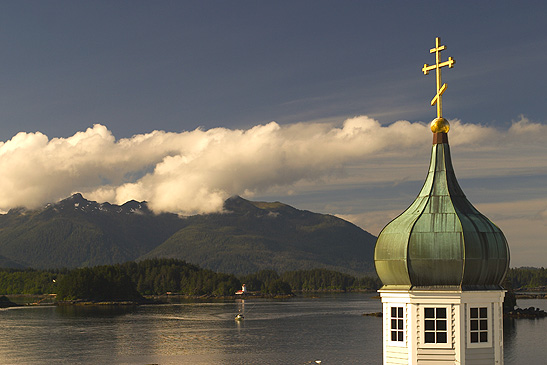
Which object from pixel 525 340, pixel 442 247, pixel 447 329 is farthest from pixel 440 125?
pixel 525 340

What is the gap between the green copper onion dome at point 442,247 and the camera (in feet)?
83.7

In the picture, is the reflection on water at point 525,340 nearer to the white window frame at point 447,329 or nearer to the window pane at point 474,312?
the window pane at point 474,312

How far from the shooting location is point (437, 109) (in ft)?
93.0

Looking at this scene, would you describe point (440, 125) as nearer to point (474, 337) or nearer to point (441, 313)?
point (441, 313)

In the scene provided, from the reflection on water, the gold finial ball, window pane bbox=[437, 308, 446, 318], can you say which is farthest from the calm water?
window pane bbox=[437, 308, 446, 318]

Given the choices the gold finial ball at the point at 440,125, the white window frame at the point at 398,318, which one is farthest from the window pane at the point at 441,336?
the gold finial ball at the point at 440,125

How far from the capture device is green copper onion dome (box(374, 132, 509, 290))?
25516 millimetres

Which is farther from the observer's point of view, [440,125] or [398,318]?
[440,125]

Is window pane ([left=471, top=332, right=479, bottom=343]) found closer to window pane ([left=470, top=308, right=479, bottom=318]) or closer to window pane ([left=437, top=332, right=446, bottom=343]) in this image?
Result: window pane ([left=470, top=308, right=479, bottom=318])

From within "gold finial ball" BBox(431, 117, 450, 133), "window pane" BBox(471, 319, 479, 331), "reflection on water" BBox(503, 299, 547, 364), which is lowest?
"reflection on water" BBox(503, 299, 547, 364)

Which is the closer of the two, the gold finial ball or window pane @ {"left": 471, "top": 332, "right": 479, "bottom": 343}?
window pane @ {"left": 471, "top": 332, "right": 479, "bottom": 343}

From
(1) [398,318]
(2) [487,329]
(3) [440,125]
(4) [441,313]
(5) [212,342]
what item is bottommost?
(5) [212,342]

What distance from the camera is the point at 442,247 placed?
84.1ft

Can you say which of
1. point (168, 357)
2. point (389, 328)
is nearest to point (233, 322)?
point (168, 357)
